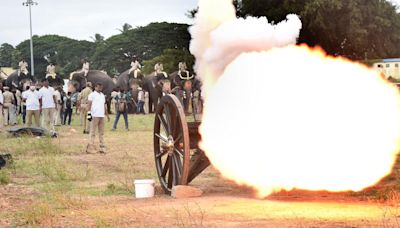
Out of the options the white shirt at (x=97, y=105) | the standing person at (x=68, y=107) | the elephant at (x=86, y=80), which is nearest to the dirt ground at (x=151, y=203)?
the white shirt at (x=97, y=105)

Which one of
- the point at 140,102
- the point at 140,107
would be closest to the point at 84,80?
the point at 140,102

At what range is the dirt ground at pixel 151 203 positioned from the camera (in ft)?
31.4

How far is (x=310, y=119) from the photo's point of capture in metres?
11.2

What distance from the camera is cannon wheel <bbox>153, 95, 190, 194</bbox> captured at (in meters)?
11.8

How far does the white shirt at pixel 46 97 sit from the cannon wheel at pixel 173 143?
14.0 meters

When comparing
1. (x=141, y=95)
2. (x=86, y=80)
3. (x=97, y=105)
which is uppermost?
(x=86, y=80)

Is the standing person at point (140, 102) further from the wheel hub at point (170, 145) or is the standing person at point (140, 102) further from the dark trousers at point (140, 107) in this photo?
the wheel hub at point (170, 145)

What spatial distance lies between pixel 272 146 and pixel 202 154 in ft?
4.60

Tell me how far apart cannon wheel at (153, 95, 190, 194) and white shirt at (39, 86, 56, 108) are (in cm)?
1400

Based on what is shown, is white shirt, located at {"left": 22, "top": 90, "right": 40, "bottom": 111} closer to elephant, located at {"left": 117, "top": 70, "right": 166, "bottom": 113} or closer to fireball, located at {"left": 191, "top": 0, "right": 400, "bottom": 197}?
fireball, located at {"left": 191, "top": 0, "right": 400, "bottom": 197}

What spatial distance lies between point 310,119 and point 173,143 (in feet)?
7.66

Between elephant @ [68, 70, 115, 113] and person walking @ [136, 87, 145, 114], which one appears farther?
person walking @ [136, 87, 145, 114]

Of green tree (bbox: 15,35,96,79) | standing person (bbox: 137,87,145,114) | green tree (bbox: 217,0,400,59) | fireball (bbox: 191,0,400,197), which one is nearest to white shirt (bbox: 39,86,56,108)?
green tree (bbox: 217,0,400,59)

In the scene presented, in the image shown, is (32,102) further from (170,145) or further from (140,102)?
(140,102)
